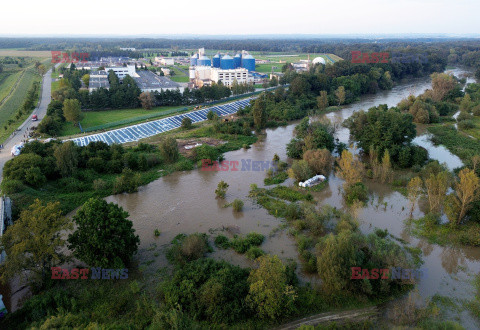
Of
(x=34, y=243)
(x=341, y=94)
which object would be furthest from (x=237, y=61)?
(x=34, y=243)

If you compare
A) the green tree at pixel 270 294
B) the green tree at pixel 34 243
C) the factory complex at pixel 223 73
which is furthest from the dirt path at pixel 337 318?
the factory complex at pixel 223 73

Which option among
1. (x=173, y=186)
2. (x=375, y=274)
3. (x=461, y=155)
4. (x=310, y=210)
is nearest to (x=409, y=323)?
(x=375, y=274)

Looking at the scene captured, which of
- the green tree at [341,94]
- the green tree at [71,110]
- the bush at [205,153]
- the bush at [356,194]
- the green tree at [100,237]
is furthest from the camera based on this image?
the green tree at [341,94]

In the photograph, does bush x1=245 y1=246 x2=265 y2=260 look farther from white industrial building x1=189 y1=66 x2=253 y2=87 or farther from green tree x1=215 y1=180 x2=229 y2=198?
white industrial building x1=189 y1=66 x2=253 y2=87

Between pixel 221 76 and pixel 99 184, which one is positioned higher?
pixel 221 76

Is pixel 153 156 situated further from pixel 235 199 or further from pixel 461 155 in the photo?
pixel 461 155

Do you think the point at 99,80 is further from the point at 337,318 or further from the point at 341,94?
the point at 337,318
